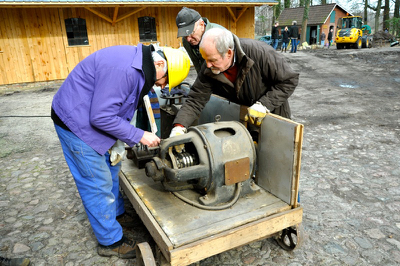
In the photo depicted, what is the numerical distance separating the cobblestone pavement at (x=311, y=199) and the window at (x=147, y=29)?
6.41m

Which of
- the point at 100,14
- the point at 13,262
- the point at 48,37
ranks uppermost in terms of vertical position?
the point at 100,14

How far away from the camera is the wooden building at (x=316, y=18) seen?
105 feet

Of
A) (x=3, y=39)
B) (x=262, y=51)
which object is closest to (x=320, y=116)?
(x=262, y=51)

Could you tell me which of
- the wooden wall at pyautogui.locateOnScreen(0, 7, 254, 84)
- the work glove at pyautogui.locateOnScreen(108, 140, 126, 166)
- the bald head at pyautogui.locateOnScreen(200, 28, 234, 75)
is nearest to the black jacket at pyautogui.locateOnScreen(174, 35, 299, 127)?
the bald head at pyautogui.locateOnScreen(200, 28, 234, 75)

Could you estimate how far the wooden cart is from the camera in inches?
75.0

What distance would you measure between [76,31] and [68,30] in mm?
267

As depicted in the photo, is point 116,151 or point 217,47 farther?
point 116,151

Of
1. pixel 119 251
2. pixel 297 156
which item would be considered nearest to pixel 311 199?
pixel 297 156

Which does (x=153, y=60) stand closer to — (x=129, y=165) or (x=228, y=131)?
(x=228, y=131)

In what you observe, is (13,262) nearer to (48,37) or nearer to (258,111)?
(258,111)

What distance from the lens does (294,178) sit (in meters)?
2.18

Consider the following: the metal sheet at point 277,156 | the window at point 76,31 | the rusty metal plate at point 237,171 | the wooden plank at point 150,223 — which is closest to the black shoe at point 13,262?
the wooden plank at point 150,223

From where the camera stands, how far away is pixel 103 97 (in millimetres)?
1883

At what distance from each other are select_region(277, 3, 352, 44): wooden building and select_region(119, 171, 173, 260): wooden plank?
109 ft
